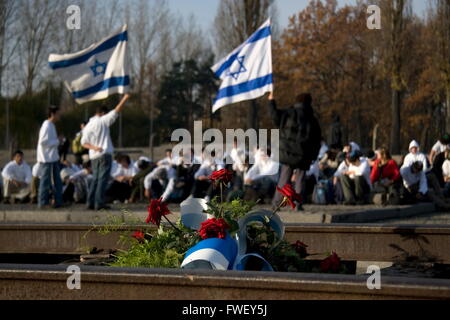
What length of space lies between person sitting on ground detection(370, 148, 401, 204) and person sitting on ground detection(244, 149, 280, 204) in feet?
7.06

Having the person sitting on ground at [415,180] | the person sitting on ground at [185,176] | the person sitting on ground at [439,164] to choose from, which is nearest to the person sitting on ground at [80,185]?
the person sitting on ground at [185,176]

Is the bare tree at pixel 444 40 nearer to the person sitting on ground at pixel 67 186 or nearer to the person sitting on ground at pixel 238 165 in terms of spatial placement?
the person sitting on ground at pixel 238 165

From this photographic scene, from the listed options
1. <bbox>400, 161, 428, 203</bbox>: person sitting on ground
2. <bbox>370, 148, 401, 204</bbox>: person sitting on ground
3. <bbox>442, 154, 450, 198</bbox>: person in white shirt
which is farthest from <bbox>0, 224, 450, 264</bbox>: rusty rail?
<bbox>442, 154, 450, 198</bbox>: person in white shirt

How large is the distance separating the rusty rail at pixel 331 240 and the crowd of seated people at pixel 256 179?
29.7 feet

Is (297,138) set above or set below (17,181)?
above

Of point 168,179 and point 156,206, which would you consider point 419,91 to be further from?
point 156,206

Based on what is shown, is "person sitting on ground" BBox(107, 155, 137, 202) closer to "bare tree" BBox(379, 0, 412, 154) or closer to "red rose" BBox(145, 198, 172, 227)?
"red rose" BBox(145, 198, 172, 227)

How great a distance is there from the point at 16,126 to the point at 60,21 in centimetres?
629

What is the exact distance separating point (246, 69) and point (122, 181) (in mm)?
4520

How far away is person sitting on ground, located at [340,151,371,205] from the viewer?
52.1 ft

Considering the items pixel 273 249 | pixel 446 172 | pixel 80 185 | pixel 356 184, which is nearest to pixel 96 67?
pixel 80 185

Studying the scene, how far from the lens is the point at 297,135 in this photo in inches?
508

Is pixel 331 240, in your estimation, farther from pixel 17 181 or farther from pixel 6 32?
pixel 6 32
